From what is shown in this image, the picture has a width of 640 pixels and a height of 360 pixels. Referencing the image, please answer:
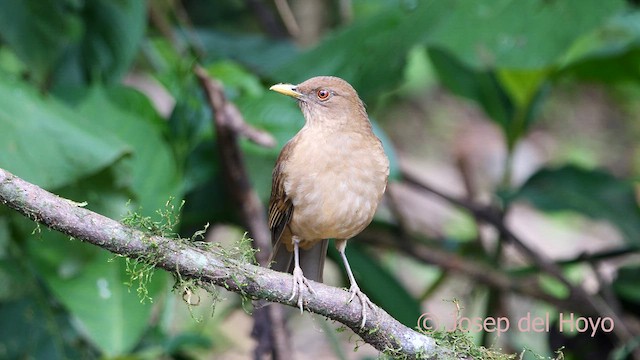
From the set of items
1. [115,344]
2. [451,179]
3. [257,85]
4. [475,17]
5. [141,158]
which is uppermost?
[475,17]

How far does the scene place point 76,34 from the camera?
5.54 metres

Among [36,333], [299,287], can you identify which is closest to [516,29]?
[299,287]

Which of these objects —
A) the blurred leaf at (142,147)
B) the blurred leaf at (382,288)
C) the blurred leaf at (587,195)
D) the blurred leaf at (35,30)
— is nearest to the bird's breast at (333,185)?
the blurred leaf at (142,147)

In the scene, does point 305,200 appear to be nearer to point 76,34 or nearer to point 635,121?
point 76,34

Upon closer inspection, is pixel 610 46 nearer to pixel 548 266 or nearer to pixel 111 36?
pixel 548 266

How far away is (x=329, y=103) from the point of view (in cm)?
400

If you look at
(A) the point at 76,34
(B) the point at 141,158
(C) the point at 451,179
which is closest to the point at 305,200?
(B) the point at 141,158

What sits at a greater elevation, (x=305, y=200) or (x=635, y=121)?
(x=305, y=200)

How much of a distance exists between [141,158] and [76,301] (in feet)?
2.55

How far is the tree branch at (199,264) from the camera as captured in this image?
2.66m

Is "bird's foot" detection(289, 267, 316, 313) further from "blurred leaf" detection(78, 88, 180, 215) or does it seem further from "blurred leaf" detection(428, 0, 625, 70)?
"blurred leaf" detection(428, 0, 625, 70)

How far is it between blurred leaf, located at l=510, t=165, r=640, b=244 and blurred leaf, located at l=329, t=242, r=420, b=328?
0.88m

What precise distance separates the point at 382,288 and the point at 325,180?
1.92 metres

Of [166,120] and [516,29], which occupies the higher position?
[516,29]
